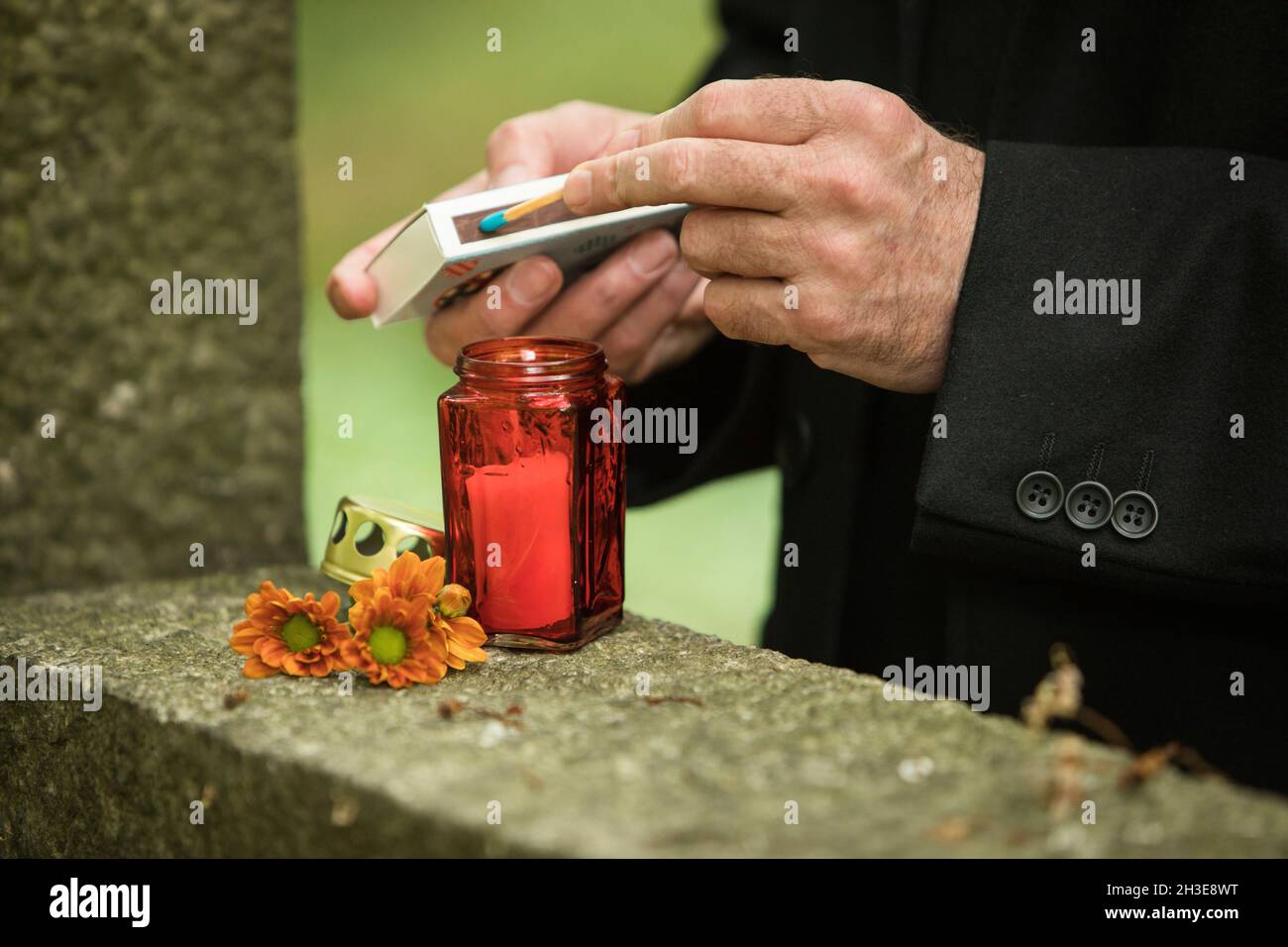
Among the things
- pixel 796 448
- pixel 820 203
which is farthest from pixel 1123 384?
pixel 796 448

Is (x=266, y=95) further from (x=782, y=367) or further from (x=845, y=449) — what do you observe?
(x=845, y=449)

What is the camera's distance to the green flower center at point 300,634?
1023 millimetres

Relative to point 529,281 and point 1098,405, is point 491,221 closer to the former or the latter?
point 529,281

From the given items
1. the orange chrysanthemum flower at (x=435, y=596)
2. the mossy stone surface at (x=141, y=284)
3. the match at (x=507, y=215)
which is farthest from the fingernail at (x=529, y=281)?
the mossy stone surface at (x=141, y=284)

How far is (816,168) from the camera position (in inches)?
42.5

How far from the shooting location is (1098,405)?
1.07 metres

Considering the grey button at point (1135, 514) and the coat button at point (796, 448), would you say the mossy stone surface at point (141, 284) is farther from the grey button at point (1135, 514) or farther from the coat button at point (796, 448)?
the grey button at point (1135, 514)

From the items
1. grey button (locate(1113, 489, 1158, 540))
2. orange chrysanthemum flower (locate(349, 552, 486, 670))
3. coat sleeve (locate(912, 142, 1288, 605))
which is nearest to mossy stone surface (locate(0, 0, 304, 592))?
orange chrysanthemum flower (locate(349, 552, 486, 670))

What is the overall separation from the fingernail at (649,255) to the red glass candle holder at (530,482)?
280 mm

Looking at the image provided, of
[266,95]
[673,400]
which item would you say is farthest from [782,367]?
[266,95]

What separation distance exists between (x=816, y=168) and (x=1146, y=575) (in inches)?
18.0

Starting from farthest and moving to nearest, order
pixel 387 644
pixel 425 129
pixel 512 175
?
pixel 425 129, pixel 512 175, pixel 387 644

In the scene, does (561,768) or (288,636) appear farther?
(288,636)

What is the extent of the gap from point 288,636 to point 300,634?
10 millimetres
